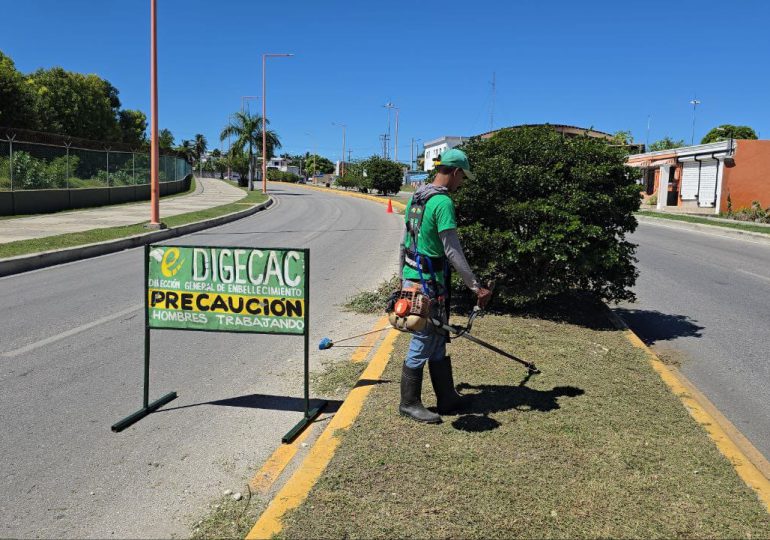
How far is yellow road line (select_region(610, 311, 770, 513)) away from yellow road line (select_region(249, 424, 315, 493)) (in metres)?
2.52

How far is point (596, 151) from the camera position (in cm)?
689

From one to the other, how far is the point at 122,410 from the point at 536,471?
296 centimetres

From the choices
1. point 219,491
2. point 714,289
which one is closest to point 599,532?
point 219,491

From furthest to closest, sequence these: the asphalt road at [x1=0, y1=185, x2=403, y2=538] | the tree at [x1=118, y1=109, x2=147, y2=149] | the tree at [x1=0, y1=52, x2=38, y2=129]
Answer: the tree at [x1=118, y1=109, x2=147, y2=149] < the tree at [x1=0, y1=52, x2=38, y2=129] < the asphalt road at [x1=0, y1=185, x2=403, y2=538]

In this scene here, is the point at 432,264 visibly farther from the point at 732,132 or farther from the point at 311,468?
the point at 732,132

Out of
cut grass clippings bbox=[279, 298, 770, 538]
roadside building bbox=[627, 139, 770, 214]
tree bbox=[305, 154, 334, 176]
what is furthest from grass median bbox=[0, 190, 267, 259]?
tree bbox=[305, 154, 334, 176]

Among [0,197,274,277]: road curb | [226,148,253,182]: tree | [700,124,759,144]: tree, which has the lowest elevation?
[0,197,274,277]: road curb

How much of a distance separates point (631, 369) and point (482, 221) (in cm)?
242

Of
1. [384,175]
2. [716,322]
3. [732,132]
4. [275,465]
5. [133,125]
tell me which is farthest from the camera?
[133,125]

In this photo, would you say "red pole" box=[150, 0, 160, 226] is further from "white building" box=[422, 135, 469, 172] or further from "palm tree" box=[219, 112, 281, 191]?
"white building" box=[422, 135, 469, 172]

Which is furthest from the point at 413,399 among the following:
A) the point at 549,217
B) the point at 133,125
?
the point at 133,125

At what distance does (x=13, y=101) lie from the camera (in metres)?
34.0

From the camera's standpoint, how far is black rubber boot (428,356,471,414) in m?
4.20

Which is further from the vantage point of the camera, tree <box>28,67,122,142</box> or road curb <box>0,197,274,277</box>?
tree <box>28,67,122,142</box>
